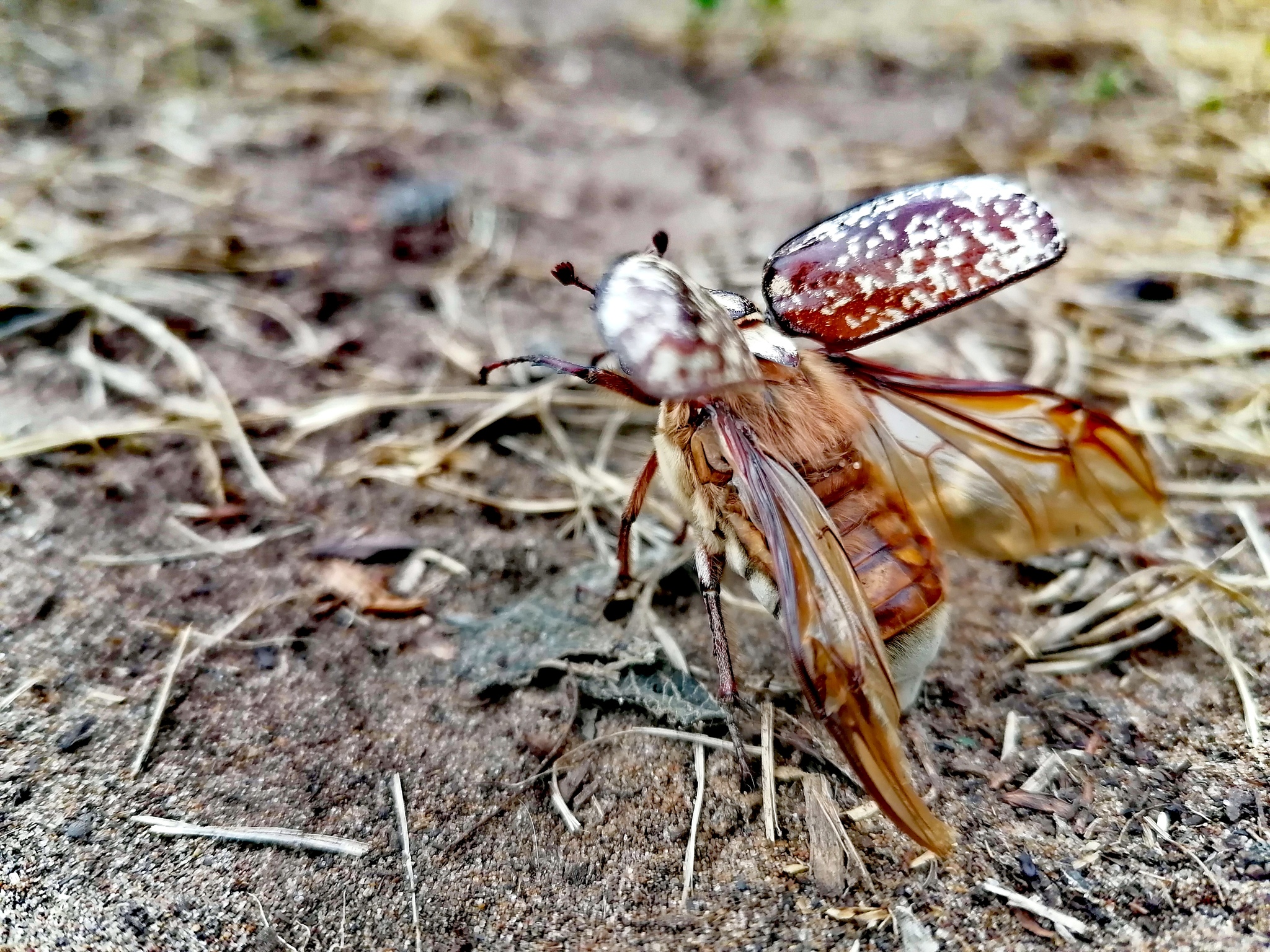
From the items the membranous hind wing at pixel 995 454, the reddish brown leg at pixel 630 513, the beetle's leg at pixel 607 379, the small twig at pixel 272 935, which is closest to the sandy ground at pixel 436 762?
the small twig at pixel 272 935

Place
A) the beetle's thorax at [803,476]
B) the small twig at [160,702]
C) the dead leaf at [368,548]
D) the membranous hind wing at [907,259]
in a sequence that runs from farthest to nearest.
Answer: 1. the dead leaf at [368,548]
2. the membranous hind wing at [907,259]
3. the beetle's thorax at [803,476]
4. the small twig at [160,702]

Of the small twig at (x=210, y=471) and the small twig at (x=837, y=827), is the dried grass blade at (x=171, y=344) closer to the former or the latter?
the small twig at (x=210, y=471)

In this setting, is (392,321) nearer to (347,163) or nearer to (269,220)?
(269,220)

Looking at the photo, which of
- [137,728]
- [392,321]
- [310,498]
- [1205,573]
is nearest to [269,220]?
[392,321]

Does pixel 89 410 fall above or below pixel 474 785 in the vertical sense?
above

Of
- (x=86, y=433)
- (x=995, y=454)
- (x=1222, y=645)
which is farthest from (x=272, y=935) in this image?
(x=1222, y=645)

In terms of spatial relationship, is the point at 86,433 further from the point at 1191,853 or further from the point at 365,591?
the point at 1191,853
